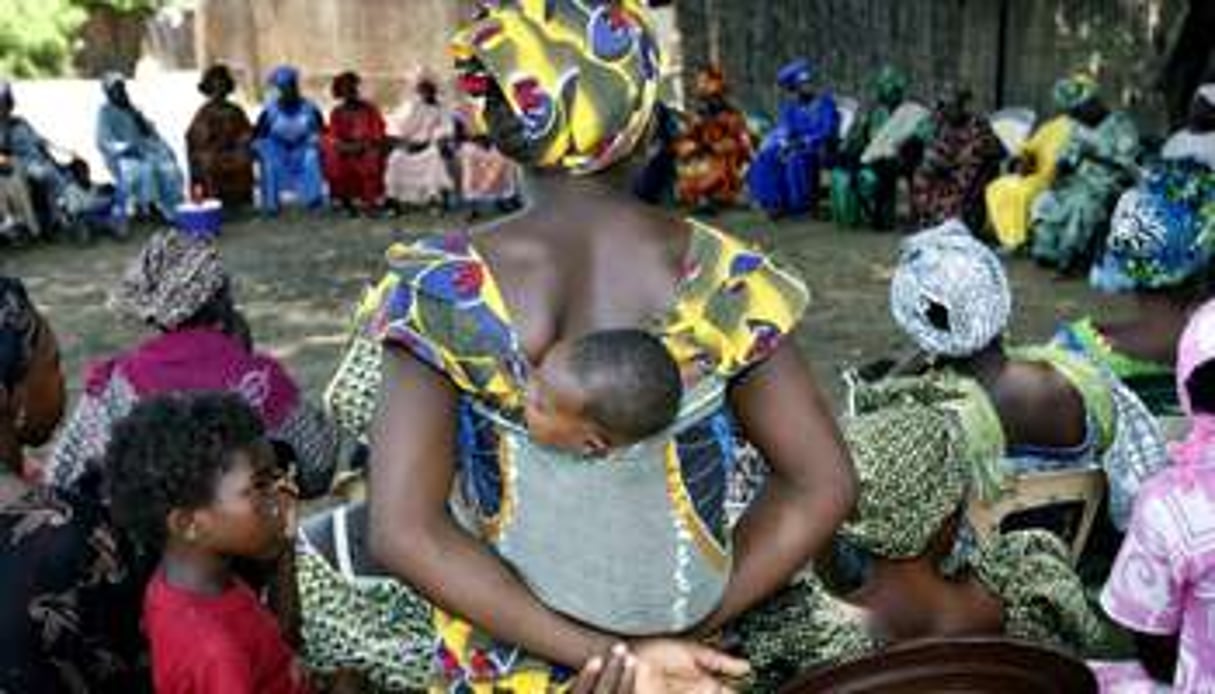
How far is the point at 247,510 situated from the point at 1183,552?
4.55 ft

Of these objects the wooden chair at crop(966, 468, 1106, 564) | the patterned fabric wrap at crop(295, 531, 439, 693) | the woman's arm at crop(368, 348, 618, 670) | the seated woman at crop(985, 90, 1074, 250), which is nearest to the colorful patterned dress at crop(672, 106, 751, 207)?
the seated woman at crop(985, 90, 1074, 250)

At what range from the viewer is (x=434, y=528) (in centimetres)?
159

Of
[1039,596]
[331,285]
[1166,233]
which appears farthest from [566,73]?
[331,285]

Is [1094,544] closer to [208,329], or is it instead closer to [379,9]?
[208,329]

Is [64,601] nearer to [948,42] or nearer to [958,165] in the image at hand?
[958,165]

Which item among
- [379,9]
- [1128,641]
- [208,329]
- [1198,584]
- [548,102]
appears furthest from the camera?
[379,9]

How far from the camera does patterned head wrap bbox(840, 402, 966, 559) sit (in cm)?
233

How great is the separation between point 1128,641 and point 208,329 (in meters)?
2.41

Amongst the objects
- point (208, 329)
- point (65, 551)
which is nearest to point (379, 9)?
point (208, 329)

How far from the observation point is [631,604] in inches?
61.6

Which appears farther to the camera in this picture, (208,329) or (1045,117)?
(1045,117)

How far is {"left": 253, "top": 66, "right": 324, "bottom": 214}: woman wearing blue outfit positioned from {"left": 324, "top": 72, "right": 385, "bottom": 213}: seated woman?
19 cm

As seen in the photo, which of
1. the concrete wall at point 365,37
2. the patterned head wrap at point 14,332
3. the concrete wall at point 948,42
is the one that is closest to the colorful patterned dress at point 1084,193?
the concrete wall at point 948,42

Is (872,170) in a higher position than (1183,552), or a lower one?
lower
